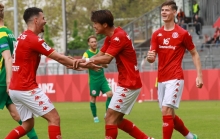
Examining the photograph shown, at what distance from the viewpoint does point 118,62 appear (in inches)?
432

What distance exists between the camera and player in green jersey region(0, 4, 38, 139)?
1138 centimetres

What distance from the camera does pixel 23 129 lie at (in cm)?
1084

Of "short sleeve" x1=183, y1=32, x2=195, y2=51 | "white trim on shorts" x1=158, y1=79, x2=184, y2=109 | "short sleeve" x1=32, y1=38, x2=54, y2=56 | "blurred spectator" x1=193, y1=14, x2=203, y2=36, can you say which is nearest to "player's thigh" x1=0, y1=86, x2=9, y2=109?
"short sleeve" x1=32, y1=38, x2=54, y2=56

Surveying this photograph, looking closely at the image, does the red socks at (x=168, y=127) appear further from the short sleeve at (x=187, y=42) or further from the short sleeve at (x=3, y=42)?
the short sleeve at (x=3, y=42)

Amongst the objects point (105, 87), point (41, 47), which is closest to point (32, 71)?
point (41, 47)

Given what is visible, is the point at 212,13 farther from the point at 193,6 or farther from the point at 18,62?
the point at 18,62

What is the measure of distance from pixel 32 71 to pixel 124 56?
5.05 feet

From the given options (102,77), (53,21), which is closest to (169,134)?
(102,77)

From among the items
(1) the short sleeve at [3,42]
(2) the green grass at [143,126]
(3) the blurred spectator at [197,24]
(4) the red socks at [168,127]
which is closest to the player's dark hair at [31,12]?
(1) the short sleeve at [3,42]

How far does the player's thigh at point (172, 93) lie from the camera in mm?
11672

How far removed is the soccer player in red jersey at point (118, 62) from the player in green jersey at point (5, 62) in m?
1.40

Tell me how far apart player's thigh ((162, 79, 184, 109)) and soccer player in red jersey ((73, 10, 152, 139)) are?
91 centimetres

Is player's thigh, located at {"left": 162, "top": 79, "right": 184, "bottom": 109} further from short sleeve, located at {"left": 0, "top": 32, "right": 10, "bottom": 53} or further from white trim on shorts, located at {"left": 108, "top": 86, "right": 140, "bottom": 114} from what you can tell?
short sleeve, located at {"left": 0, "top": 32, "right": 10, "bottom": 53}

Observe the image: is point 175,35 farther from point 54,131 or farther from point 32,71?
point 54,131
